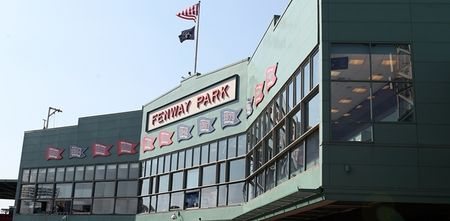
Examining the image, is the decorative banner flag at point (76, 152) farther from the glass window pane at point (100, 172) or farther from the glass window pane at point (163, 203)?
the glass window pane at point (163, 203)

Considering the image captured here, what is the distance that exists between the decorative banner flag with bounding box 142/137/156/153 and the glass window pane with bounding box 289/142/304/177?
15174 mm

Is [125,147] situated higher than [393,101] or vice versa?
[125,147]

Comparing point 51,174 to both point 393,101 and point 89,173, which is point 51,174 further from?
point 393,101

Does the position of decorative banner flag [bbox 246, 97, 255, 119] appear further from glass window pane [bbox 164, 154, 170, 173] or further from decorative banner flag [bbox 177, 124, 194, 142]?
glass window pane [bbox 164, 154, 170, 173]

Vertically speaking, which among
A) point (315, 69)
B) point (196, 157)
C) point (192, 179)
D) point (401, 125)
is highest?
point (315, 69)

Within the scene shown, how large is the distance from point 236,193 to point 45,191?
16.6 m

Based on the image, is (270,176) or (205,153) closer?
(270,176)

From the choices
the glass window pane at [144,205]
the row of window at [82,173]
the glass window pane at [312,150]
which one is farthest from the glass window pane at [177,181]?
the glass window pane at [312,150]

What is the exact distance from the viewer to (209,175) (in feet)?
81.7

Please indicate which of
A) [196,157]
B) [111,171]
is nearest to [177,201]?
[196,157]

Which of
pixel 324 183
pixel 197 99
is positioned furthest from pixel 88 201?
pixel 324 183

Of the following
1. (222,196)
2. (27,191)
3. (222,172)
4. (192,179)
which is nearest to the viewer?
(222,196)

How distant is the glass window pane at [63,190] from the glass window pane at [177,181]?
902 centimetres

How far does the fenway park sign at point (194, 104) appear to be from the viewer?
24.0 m
